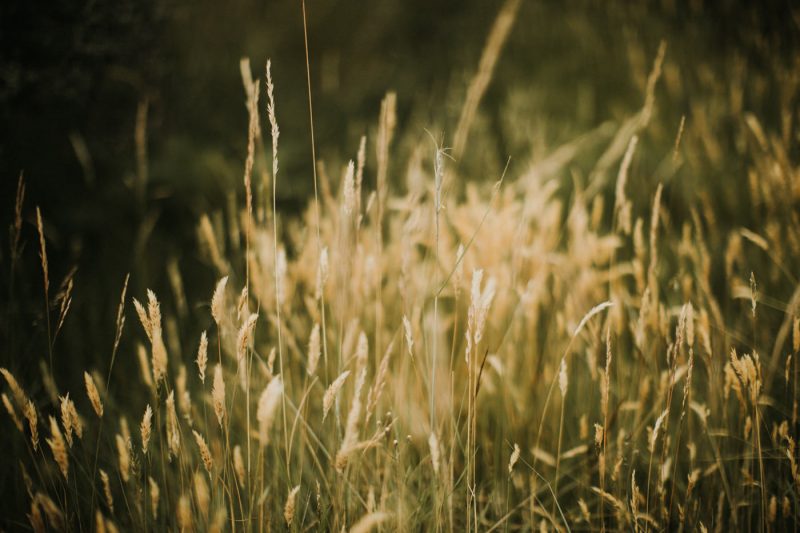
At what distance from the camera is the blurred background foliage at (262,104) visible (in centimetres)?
191

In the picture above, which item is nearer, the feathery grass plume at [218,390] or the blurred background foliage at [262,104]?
the feathery grass plume at [218,390]

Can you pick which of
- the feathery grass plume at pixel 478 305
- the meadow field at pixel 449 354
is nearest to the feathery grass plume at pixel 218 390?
the meadow field at pixel 449 354

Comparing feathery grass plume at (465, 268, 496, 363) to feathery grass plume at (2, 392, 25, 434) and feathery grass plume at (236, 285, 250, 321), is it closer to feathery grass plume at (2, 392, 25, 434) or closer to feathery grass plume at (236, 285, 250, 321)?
feathery grass plume at (236, 285, 250, 321)

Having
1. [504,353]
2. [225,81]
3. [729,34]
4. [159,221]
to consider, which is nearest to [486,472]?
[504,353]

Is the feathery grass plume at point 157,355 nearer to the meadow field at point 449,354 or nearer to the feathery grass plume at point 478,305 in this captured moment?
the meadow field at point 449,354

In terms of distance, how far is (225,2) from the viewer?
3357mm

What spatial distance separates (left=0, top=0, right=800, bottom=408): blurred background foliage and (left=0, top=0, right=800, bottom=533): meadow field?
0.04m

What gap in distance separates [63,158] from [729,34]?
11.0ft

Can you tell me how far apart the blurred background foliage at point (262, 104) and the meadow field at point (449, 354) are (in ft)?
0.12

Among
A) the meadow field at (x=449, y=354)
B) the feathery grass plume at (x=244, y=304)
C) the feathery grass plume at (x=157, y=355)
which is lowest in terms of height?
the meadow field at (x=449, y=354)

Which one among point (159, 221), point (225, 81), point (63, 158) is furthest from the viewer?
point (225, 81)

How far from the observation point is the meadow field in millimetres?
868

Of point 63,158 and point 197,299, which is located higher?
point 63,158

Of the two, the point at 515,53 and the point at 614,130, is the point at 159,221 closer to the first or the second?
the point at 614,130
